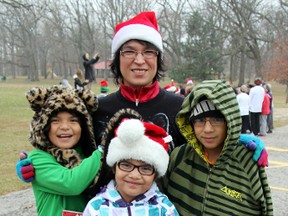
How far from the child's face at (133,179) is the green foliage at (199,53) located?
27.8 m

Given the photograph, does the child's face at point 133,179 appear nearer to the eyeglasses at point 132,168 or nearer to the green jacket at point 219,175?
the eyeglasses at point 132,168

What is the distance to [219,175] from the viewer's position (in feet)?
7.04

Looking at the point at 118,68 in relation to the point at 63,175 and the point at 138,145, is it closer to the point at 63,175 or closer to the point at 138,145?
the point at 138,145

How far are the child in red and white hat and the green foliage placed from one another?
27774 mm

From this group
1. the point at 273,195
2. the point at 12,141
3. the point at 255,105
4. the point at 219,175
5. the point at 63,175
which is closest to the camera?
the point at 63,175

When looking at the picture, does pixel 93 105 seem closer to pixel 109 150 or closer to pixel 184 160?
pixel 109 150

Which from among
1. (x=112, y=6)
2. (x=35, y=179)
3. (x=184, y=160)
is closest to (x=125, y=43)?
(x=184, y=160)

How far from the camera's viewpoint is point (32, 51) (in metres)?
53.2

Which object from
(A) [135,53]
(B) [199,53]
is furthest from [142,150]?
(B) [199,53]

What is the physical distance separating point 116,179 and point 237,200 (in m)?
0.77

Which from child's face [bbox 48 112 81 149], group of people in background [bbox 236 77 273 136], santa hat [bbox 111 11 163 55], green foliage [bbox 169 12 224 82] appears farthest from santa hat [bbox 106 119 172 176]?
green foliage [bbox 169 12 224 82]

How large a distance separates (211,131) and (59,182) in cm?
98

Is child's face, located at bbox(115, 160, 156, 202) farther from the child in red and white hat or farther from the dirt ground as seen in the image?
the dirt ground

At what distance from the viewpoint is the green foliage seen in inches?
1133
